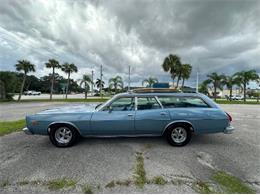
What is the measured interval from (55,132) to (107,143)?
141cm

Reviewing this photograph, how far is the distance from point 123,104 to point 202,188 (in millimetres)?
2557

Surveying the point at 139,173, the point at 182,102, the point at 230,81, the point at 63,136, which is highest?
the point at 230,81

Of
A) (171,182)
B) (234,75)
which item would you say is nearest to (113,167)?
(171,182)

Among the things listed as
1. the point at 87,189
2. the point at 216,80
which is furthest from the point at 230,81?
the point at 87,189

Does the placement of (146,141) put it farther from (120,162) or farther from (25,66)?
(25,66)

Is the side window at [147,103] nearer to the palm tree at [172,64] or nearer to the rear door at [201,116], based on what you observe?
the rear door at [201,116]

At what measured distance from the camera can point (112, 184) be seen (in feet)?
8.35

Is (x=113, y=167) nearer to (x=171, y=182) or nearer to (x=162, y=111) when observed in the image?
(x=171, y=182)

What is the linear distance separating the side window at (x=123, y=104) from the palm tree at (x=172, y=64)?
29.7 meters

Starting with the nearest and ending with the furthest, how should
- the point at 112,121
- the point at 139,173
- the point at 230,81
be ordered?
the point at 139,173 < the point at 112,121 < the point at 230,81

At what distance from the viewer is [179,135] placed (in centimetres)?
414

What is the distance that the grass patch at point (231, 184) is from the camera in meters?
2.38

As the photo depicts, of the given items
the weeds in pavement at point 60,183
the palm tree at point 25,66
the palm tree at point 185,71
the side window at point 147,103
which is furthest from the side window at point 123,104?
the palm tree at point 185,71

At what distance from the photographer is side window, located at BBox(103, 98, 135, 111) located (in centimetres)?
413
